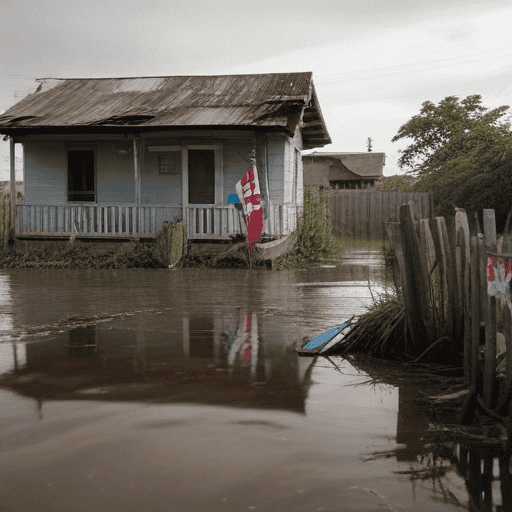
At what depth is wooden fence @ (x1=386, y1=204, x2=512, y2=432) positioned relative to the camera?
12.9 feet

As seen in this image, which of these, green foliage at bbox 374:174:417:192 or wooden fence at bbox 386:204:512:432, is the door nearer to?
wooden fence at bbox 386:204:512:432

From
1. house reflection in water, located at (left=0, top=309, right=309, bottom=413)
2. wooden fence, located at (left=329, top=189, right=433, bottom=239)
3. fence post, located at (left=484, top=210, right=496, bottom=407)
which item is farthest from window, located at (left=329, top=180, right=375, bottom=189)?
fence post, located at (left=484, top=210, right=496, bottom=407)

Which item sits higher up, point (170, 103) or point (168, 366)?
point (170, 103)

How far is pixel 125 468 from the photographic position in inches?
128

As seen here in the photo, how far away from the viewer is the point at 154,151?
785 inches

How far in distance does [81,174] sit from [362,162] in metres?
32.1

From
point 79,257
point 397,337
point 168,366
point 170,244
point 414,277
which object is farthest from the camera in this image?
point 79,257

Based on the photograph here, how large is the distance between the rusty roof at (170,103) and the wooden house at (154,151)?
0.11 feet

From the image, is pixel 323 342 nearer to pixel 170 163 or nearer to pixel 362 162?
pixel 170 163

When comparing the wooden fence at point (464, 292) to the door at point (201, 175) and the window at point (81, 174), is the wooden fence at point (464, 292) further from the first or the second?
the window at point (81, 174)

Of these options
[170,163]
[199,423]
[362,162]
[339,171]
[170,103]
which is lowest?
[199,423]

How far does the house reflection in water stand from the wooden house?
35.3 ft

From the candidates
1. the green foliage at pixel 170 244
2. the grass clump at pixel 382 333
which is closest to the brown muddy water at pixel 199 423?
the grass clump at pixel 382 333

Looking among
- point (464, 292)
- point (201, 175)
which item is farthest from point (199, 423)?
point (201, 175)
